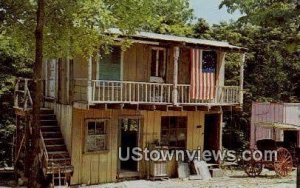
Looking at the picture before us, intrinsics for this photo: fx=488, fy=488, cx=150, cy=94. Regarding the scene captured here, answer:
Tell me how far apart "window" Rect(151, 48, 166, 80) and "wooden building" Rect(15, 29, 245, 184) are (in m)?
0.05

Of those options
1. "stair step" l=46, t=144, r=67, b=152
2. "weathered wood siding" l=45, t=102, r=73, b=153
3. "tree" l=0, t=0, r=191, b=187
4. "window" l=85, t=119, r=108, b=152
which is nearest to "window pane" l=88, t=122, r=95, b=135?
"window" l=85, t=119, r=108, b=152

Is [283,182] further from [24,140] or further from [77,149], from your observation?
[24,140]

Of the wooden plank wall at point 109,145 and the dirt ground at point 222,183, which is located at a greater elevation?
the wooden plank wall at point 109,145

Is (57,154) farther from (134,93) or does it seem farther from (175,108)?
(175,108)

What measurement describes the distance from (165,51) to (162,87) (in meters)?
2.61

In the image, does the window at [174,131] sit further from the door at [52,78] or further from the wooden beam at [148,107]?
the door at [52,78]

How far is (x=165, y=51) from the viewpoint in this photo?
22875 mm

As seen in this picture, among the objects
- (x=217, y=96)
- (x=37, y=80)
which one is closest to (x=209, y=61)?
(x=217, y=96)

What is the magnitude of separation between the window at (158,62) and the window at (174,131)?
6.89 ft

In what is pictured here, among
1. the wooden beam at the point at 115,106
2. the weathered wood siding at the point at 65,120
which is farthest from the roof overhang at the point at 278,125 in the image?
the weathered wood siding at the point at 65,120

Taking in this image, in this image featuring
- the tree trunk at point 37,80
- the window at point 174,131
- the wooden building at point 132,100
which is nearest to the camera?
the tree trunk at point 37,80

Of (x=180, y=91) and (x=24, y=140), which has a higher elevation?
(x=180, y=91)

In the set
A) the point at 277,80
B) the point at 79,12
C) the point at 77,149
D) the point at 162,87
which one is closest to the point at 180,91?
the point at 162,87

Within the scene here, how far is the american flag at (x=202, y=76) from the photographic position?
22547mm
